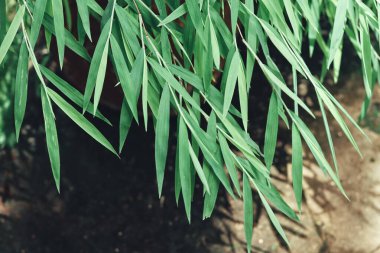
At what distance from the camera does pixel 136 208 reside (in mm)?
2121

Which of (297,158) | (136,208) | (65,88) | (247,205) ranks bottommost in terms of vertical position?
(136,208)

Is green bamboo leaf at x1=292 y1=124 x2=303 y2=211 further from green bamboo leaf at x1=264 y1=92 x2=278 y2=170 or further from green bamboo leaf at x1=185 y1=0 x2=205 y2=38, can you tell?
green bamboo leaf at x1=185 y1=0 x2=205 y2=38

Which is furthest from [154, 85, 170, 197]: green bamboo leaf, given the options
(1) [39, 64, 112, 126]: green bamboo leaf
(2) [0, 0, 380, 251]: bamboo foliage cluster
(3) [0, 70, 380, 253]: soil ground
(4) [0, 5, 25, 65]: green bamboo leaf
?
(3) [0, 70, 380, 253]: soil ground

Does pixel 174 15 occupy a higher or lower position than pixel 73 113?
higher

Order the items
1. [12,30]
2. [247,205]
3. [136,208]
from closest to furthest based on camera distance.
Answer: [12,30], [247,205], [136,208]

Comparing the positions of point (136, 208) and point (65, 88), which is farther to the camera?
point (136, 208)

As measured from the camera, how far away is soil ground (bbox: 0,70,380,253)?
2.07 meters

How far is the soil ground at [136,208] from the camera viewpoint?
6.79 feet

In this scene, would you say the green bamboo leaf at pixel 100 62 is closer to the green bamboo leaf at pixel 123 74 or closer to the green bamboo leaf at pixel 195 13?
the green bamboo leaf at pixel 123 74

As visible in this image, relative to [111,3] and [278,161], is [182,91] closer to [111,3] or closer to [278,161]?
[111,3]

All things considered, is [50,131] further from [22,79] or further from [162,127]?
[162,127]

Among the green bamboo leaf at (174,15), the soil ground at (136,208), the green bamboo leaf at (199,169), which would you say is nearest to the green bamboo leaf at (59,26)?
the green bamboo leaf at (174,15)

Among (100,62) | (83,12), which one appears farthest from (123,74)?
(83,12)

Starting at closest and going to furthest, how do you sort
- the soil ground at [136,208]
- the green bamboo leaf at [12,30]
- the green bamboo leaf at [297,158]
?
the green bamboo leaf at [12,30]
the green bamboo leaf at [297,158]
the soil ground at [136,208]
